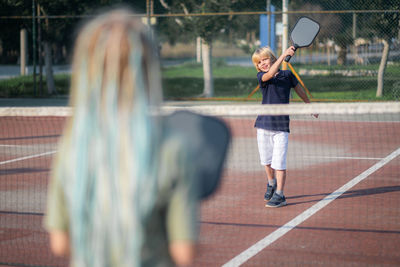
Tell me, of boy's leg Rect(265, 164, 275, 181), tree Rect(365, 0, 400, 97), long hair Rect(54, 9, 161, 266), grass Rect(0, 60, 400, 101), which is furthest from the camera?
grass Rect(0, 60, 400, 101)

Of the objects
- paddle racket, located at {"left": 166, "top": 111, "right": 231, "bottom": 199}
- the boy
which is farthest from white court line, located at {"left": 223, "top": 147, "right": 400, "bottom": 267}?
paddle racket, located at {"left": 166, "top": 111, "right": 231, "bottom": 199}

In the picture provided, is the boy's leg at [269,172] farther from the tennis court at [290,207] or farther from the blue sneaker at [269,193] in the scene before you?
the tennis court at [290,207]

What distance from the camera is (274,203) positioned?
7172 mm

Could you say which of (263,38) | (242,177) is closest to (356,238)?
(242,177)

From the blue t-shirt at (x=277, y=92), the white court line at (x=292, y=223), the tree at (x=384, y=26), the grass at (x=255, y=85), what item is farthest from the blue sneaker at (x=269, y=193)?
the tree at (x=384, y=26)

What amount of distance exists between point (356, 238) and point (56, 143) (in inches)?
314

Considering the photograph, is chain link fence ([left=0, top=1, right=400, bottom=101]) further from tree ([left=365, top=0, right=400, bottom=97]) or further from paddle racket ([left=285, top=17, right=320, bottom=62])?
paddle racket ([left=285, top=17, right=320, bottom=62])

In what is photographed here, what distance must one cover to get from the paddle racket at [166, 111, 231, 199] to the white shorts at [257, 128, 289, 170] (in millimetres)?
4933

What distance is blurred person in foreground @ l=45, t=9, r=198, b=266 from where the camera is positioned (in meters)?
1.79

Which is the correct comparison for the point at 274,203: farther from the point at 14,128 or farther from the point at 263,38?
the point at 263,38

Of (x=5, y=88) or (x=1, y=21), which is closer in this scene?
(x=1, y=21)

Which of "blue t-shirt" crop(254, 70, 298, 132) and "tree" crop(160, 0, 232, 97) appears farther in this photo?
"tree" crop(160, 0, 232, 97)

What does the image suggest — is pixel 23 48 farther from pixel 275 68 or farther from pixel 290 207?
pixel 275 68

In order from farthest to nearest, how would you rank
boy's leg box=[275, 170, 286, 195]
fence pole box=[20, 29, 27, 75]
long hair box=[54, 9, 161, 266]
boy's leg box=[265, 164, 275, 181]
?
fence pole box=[20, 29, 27, 75] < boy's leg box=[265, 164, 275, 181] < boy's leg box=[275, 170, 286, 195] < long hair box=[54, 9, 161, 266]
